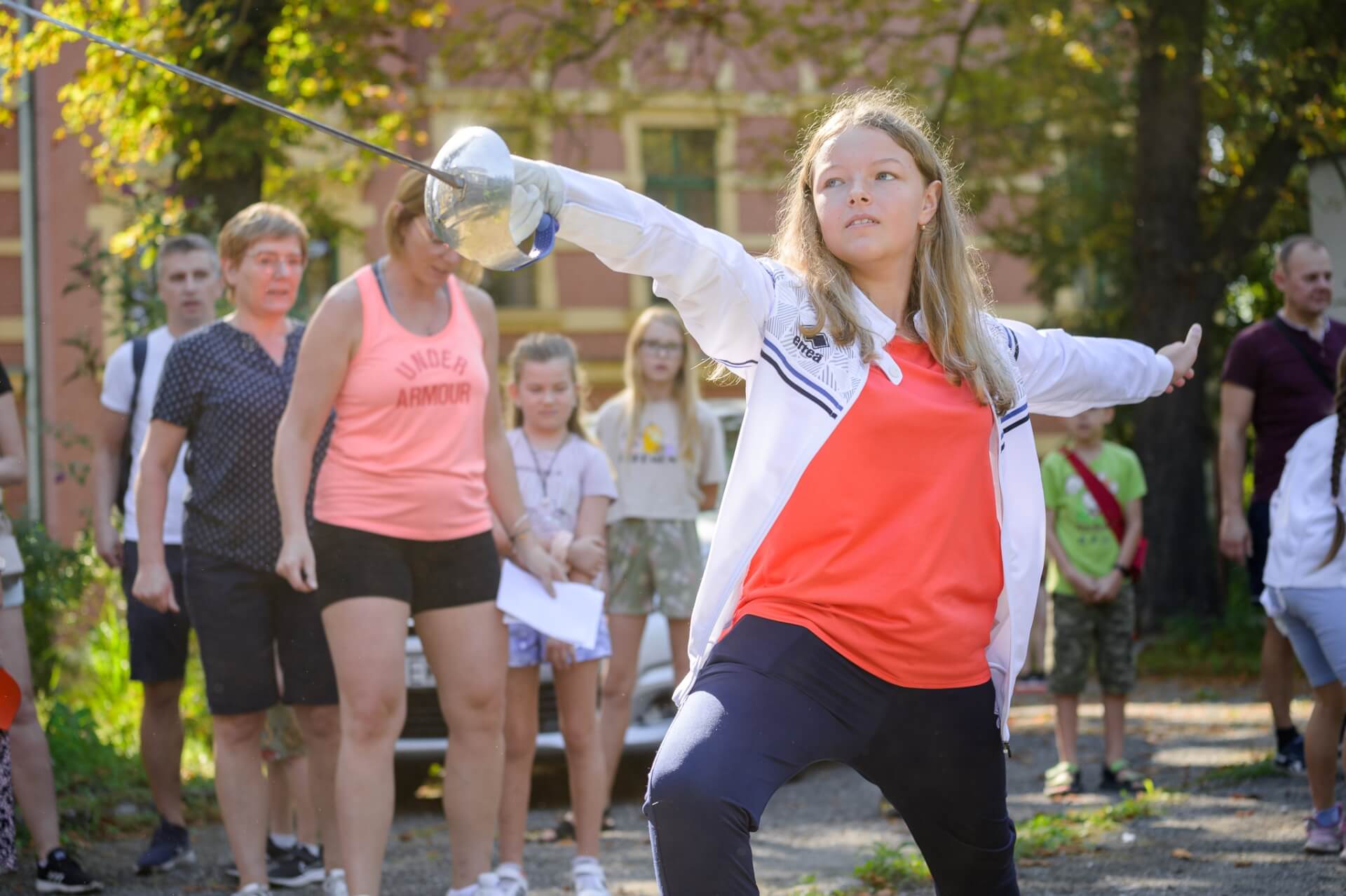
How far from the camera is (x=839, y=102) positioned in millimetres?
3660

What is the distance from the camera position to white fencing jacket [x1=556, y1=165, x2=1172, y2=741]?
2.89m

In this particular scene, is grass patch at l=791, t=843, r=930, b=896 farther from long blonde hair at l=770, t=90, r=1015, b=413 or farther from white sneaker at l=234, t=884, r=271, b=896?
long blonde hair at l=770, t=90, r=1015, b=413

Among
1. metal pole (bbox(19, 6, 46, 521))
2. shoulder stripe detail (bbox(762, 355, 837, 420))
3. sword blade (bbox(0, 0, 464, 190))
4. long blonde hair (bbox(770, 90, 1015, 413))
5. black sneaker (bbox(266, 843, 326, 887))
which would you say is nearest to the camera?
sword blade (bbox(0, 0, 464, 190))

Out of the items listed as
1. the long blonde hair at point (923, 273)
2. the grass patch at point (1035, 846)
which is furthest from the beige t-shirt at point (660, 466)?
the long blonde hair at point (923, 273)

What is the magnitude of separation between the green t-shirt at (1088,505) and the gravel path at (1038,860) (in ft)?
3.29

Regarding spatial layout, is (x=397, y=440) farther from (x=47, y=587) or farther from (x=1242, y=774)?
(x=1242, y=774)

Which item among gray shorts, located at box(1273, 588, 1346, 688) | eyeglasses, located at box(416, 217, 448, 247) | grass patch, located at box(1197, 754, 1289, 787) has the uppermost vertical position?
eyeglasses, located at box(416, 217, 448, 247)

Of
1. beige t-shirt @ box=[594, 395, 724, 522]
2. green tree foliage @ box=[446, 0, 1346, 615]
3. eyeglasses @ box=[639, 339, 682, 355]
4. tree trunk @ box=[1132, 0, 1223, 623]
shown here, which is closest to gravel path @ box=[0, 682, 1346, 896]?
beige t-shirt @ box=[594, 395, 724, 522]

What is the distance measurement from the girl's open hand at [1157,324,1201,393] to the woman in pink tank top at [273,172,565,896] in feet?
6.45

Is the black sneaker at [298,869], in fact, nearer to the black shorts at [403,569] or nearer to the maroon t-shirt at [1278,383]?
the black shorts at [403,569]

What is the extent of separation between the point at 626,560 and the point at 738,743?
386cm

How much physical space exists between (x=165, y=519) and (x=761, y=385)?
130 inches

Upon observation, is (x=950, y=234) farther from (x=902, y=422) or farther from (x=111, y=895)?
(x=111, y=895)

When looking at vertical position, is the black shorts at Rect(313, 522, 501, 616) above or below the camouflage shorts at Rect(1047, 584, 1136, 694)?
above
